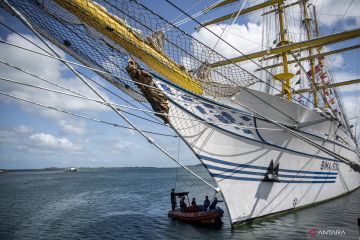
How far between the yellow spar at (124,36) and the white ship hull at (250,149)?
0.65 meters

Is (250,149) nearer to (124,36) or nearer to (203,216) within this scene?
(203,216)

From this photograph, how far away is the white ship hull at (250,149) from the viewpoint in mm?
9406

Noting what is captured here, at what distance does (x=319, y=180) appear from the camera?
13.5m

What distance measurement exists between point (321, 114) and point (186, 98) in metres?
6.38

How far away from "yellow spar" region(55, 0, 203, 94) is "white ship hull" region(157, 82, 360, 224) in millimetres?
650

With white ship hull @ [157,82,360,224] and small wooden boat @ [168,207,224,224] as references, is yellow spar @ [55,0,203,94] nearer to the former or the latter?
white ship hull @ [157,82,360,224]

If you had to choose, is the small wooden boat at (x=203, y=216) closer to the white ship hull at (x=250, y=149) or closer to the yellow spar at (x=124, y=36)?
the white ship hull at (x=250, y=149)

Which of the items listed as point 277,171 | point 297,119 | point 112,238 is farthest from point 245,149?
point 112,238

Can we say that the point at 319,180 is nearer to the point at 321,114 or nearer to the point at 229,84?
the point at 321,114

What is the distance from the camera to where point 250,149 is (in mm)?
10367

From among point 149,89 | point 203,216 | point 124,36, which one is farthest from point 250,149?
point 124,36

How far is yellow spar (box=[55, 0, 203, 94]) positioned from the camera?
5.70m

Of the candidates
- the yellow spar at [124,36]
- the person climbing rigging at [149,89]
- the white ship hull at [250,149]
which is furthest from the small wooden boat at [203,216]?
the yellow spar at [124,36]

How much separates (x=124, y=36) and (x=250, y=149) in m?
6.20
